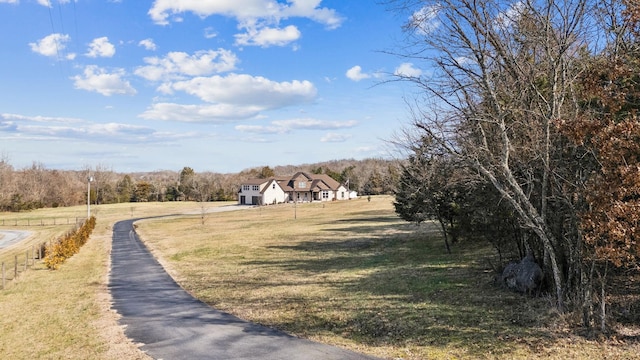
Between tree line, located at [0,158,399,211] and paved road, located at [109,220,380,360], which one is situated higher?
tree line, located at [0,158,399,211]

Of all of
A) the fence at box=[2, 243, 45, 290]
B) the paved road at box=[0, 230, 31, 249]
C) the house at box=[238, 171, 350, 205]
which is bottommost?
the paved road at box=[0, 230, 31, 249]

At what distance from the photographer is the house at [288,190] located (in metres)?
82.0

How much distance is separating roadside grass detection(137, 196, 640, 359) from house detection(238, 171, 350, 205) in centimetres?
5597

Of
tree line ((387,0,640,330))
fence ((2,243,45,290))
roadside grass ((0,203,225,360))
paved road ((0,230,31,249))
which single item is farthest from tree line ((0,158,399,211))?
tree line ((387,0,640,330))

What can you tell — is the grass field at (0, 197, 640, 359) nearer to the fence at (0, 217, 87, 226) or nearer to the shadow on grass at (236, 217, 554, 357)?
the shadow on grass at (236, 217, 554, 357)

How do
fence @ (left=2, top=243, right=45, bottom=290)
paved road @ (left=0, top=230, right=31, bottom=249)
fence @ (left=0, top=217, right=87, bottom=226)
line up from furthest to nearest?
fence @ (left=0, top=217, right=87, bottom=226), paved road @ (left=0, top=230, right=31, bottom=249), fence @ (left=2, top=243, right=45, bottom=290)

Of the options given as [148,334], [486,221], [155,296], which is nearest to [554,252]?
[486,221]

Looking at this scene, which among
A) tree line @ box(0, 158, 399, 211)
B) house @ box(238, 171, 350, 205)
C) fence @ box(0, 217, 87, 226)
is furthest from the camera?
tree line @ box(0, 158, 399, 211)

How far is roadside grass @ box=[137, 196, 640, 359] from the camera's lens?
830cm

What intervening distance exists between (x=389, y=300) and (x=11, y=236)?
49.1 meters

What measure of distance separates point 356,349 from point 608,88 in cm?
704

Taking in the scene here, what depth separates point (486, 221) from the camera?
14523mm

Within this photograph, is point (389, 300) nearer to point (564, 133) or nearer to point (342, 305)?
point (342, 305)

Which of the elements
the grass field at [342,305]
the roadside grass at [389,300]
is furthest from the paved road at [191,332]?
the roadside grass at [389,300]
